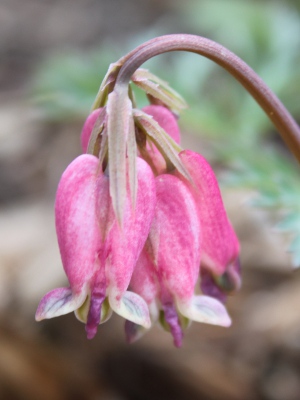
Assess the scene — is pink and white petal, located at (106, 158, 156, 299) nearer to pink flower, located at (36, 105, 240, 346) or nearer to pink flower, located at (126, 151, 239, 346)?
pink flower, located at (36, 105, 240, 346)

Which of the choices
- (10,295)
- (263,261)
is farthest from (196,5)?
(10,295)

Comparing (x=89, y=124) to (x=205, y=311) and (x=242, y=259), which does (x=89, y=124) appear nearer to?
(x=205, y=311)

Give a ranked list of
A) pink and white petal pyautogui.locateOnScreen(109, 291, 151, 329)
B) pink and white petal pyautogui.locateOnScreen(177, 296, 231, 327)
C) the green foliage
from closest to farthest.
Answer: pink and white petal pyautogui.locateOnScreen(109, 291, 151, 329) → pink and white petal pyautogui.locateOnScreen(177, 296, 231, 327) → the green foliage

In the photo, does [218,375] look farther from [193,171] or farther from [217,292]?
[193,171]

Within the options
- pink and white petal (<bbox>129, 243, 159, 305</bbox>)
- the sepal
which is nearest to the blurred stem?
the sepal

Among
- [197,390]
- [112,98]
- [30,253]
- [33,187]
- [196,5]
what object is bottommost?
[197,390]

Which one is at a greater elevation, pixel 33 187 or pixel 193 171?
pixel 33 187

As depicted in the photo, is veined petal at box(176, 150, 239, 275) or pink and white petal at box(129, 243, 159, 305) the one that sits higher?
veined petal at box(176, 150, 239, 275)

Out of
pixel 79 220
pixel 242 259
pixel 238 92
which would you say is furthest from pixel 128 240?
pixel 238 92
